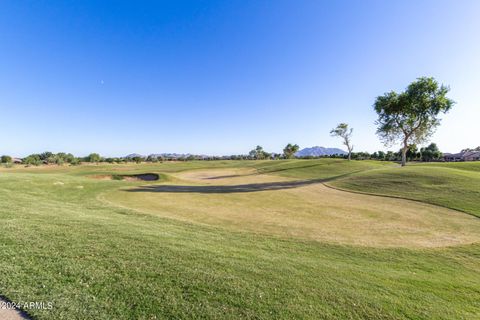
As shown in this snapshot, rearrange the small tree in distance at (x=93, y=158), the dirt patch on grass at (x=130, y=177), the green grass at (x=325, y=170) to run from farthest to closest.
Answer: the small tree in distance at (x=93, y=158)
the green grass at (x=325, y=170)
the dirt patch on grass at (x=130, y=177)

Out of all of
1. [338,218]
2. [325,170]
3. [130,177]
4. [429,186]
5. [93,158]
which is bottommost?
[338,218]

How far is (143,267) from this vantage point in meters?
4.65

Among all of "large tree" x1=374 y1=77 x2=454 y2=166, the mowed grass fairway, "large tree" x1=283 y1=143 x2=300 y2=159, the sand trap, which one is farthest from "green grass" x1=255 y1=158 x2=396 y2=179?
"large tree" x1=283 y1=143 x2=300 y2=159

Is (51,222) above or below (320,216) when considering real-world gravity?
above

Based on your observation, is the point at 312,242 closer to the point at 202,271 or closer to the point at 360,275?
the point at 360,275

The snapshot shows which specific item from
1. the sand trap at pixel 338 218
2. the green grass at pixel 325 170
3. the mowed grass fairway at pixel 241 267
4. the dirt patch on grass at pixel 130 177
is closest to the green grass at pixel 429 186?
the sand trap at pixel 338 218

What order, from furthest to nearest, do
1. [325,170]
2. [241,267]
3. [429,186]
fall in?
[325,170] < [429,186] < [241,267]

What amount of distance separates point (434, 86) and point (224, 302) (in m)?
41.3

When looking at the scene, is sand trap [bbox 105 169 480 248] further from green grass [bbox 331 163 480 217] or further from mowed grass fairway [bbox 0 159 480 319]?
green grass [bbox 331 163 480 217]

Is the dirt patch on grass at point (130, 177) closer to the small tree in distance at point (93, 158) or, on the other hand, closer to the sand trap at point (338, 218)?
the sand trap at point (338, 218)

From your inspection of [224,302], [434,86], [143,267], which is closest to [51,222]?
[143,267]

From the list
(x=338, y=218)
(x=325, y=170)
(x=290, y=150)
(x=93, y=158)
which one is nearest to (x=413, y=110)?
(x=325, y=170)

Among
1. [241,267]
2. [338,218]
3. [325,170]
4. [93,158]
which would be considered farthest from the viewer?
[93,158]

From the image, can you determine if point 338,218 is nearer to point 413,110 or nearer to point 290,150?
point 413,110
